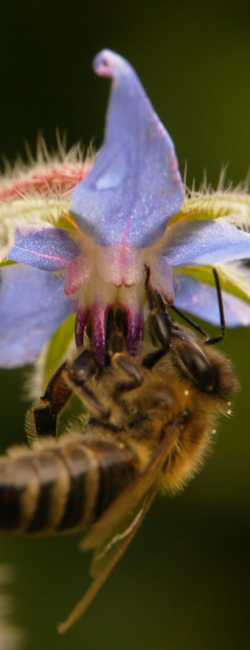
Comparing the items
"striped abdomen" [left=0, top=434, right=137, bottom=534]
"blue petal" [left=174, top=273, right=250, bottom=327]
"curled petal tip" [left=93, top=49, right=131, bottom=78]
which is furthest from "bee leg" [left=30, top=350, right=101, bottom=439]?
"curled petal tip" [left=93, top=49, right=131, bottom=78]

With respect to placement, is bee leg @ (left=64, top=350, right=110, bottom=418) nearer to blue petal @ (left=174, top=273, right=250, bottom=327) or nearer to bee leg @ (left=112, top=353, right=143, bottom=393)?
bee leg @ (left=112, top=353, right=143, bottom=393)

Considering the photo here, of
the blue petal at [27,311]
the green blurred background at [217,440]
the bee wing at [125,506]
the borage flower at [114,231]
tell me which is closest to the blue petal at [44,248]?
the borage flower at [114,231]

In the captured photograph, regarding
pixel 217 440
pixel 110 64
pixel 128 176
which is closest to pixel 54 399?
pixel 128 176

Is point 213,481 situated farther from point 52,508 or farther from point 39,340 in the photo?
point 52,508

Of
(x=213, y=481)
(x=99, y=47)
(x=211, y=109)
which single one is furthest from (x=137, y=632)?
(x=99, y=47)

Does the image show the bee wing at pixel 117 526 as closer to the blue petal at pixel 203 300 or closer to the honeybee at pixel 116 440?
the honeybee at pixel 116 440

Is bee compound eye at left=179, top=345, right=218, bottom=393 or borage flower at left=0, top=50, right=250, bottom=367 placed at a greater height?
borage flower at left=0, top=50, right=250, bottom=367

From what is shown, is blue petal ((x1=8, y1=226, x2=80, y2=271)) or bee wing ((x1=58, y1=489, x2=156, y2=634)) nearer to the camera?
bee wing ((x1=58, y1=489, x2=156, y2=634))
